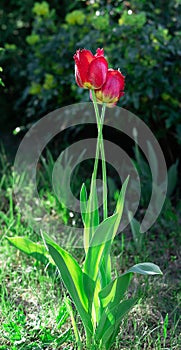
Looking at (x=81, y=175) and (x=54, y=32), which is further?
(x=54, y=32)

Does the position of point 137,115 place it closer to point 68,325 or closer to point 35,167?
point 35,167

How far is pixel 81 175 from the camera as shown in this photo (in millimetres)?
3113

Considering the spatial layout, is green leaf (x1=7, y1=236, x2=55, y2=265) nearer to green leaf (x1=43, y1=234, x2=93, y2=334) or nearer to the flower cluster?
green leaf (x1=43, y1=234, x2=93, y2=334)

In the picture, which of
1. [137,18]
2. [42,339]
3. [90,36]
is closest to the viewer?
[42,339]

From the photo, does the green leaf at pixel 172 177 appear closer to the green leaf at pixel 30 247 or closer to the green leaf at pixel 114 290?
the green leaf at pixel 30 247

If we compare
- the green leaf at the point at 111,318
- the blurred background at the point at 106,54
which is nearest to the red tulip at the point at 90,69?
the green leaf at the point at 111,318

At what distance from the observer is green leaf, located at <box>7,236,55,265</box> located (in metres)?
1.96

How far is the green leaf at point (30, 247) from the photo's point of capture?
6.44 feet

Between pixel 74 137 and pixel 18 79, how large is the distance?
585 millimetres

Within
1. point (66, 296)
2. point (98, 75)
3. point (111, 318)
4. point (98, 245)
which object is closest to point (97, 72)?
point (98, 75)

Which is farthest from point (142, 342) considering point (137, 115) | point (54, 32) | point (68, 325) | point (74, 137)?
point (54, 32)

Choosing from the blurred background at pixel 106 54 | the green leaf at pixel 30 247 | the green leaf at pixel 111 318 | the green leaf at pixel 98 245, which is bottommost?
the green leaf at pixel 111 318

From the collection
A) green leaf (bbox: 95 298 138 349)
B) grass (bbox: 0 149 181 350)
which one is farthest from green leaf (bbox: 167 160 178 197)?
green leaf (bbox: 95 298 138 349)

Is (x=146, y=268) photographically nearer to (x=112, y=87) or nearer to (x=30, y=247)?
(x=112, y=87)
